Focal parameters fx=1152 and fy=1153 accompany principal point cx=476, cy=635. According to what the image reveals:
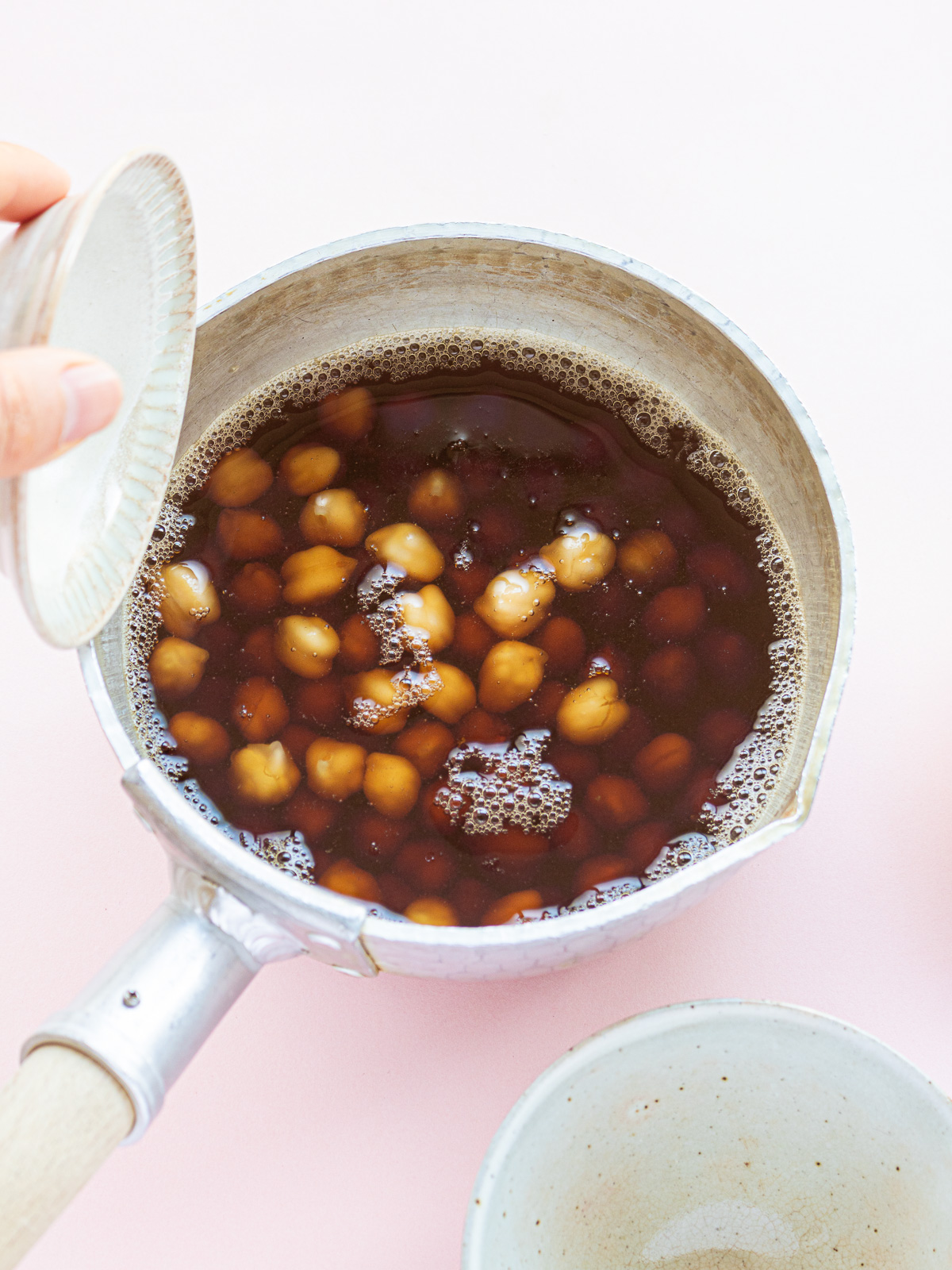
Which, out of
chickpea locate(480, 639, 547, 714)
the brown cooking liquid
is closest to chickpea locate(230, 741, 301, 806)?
the brown cooking liquid

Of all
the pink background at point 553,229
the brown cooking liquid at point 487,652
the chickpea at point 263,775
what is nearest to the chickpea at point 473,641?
the brown cooking liquid at point 487,652

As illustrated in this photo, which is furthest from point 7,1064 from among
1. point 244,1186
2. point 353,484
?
point 353,484

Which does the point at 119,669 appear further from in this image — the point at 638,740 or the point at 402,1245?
the point at 402,1245

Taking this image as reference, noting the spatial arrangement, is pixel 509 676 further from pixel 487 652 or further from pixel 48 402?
pixel 48 402

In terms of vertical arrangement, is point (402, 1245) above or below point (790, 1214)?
below

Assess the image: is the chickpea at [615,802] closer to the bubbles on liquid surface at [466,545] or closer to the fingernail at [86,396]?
the bubbles on liquid surface at [466,545]
